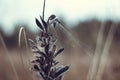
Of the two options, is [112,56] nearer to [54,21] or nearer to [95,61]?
[95,61]

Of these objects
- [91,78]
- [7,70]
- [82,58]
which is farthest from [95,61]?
[82,58]

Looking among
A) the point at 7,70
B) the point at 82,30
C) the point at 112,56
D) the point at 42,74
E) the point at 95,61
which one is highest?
the point at 82,30

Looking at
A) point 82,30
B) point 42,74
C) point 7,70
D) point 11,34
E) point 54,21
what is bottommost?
point 42,74

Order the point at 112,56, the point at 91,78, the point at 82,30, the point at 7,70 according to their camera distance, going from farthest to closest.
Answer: the point at 82,30 → the point at 112,56 → the point at 7,70 → the point at 91,78

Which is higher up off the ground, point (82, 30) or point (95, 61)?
point (82, 30)

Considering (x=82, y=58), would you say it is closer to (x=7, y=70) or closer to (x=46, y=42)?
(x=7, y=70)

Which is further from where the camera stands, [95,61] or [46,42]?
[95,61]

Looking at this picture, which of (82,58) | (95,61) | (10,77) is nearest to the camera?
(95,61)

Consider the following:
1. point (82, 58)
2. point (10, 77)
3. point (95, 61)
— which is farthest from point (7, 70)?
point (95, 61)

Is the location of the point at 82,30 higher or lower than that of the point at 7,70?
higher
